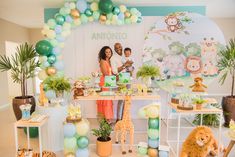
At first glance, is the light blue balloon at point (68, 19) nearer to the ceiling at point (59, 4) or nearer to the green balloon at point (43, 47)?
the ceiling at point (59, 4)

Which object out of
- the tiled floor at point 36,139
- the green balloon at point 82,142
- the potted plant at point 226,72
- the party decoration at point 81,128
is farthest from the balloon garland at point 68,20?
the potted plant at point 226,72

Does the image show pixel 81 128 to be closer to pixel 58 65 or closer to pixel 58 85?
pixel 58 85

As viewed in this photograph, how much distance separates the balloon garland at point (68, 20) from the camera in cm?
397

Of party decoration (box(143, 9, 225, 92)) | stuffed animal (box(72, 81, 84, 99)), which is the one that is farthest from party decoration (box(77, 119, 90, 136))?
party decoration (box(143, 9, 225, 92))

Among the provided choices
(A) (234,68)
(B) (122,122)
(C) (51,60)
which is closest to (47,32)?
(C) (51,60)

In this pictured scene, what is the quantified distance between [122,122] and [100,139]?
1.32 ft

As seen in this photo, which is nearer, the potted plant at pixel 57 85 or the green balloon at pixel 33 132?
the potted plant at pixel 57 85

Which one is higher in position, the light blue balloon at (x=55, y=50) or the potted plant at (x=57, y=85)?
the light blue balloon at (x=55, y=50)

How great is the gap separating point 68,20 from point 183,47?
2.43 metres

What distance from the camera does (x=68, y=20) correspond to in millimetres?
4074

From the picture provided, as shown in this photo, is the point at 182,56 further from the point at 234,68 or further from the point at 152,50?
the point at 234,68

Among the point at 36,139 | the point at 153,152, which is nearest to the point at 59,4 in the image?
the point at 36,139

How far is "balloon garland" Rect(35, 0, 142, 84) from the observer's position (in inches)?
156

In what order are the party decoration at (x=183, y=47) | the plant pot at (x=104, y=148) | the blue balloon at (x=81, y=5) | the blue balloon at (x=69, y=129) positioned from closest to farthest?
1. the blue balloon at (x=69, y=129)
2. the plant pot at (x=104, y=148)
3. the blue balloon at (x=81, y=5)
4. the party decoration at (x=183, y=47)
